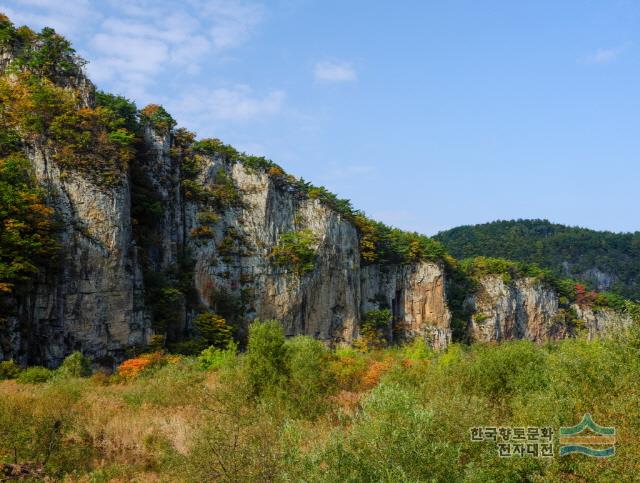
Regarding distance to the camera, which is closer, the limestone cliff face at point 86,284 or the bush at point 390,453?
the bush at point 390,453

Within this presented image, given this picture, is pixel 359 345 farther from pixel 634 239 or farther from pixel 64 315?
pixel 634 239

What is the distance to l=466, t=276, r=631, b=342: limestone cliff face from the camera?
63031mm

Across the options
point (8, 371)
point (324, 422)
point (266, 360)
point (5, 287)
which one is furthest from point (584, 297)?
point (8, 371)

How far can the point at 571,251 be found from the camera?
115m

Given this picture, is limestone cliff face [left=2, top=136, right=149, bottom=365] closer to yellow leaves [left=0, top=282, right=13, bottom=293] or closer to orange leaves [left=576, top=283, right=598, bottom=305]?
yellow leaves [left=0, top=282, right=13, bottom=293]

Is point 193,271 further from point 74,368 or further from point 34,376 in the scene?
point 34,376

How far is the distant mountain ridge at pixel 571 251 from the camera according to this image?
10731 cm

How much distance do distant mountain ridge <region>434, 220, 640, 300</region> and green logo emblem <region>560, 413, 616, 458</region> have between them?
3914 inches

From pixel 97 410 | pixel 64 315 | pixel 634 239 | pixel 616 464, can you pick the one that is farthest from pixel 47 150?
pixel 634 239

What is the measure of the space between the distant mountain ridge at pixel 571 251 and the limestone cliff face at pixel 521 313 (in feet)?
112

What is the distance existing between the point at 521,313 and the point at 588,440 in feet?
210

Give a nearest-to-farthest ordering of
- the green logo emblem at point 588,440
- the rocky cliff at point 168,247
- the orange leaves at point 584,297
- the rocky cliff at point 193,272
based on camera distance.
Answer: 1. the green logo emblem at point 588,440
2. the rocky cliff at point 193,272
3. the rocky cliff at point 168,247
4. the orange leaves at point 584,297

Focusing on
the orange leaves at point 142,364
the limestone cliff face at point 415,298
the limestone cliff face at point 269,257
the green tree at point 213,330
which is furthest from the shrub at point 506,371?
the limestone cliff face at point 415,298

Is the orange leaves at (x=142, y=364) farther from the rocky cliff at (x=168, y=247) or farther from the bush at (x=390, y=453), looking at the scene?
the bush at (x=390, y=453)
